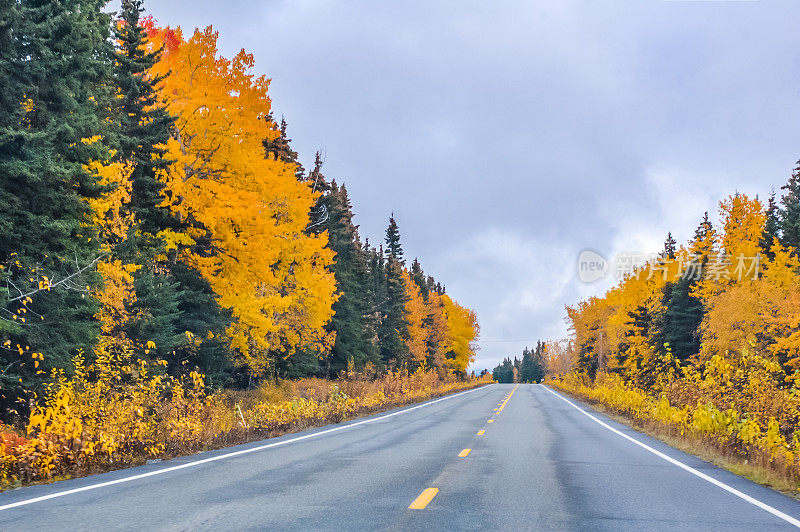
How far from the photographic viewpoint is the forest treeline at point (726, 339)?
44.5 feet

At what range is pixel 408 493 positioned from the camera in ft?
26.5

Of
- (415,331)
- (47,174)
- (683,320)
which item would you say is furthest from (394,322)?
(47,174)

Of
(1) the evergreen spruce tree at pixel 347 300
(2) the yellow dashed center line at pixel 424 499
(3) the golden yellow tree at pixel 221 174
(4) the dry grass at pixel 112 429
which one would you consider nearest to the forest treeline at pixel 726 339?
(2) the yellow dashed center line at pixel 424 499

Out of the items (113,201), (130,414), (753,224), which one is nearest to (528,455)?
(130,414)

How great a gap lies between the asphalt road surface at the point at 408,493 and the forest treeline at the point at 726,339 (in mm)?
2037

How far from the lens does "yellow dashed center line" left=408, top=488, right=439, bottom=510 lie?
7.18m

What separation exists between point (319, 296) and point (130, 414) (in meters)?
17.5

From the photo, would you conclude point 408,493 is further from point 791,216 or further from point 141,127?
point 791,216

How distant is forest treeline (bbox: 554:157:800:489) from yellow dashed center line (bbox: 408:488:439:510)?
18.4ft

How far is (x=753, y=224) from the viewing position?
4222cm

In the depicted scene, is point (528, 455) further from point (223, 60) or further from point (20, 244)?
point (223, 60)

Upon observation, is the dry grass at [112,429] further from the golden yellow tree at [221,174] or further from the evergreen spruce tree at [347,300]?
the evergreen spruce tree at [347,300]

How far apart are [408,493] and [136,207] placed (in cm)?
1498

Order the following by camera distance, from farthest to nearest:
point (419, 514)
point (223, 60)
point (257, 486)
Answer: point (223, 60) < point (257, 486) < point (419, 514)
